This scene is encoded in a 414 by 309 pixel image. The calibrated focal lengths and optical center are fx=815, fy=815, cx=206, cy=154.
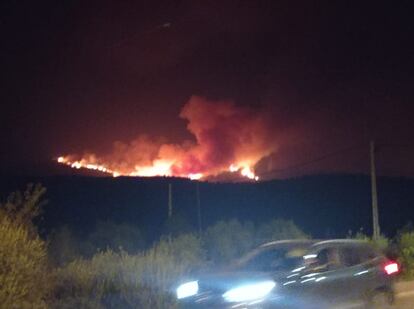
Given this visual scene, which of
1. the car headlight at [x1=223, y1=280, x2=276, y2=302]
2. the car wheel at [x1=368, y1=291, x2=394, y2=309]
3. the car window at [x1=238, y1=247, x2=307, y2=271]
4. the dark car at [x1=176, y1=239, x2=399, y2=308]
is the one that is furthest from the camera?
the car wheel at [x1=368, y1=291, x2=394, y2=309]

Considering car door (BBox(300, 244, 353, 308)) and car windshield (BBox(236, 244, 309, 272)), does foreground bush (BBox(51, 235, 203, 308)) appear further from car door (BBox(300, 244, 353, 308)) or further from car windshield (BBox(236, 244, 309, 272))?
car door (BBox(300, 244, 353, 308))

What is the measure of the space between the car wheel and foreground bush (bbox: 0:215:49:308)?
17.4 feet

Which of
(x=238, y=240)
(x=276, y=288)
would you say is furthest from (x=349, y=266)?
(x=238, y=240)

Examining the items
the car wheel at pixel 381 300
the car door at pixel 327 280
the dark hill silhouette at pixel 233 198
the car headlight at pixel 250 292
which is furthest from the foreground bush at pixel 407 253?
the dark hill silhouette at pixel 233 198

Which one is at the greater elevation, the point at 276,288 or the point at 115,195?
the point at 115,195

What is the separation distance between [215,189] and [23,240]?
71183 mm

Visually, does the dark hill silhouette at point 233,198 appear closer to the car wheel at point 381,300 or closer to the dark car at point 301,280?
the car wheel at point 381,300

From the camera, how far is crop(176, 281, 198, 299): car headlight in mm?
12311

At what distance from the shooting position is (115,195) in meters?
82.1

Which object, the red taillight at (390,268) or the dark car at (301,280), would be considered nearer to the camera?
the dark car at (301,280)

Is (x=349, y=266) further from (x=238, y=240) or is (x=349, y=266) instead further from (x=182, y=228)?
(x=182, y=228)

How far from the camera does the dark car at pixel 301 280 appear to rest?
11422 mm

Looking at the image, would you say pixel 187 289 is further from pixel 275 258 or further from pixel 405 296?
pixel 405 296

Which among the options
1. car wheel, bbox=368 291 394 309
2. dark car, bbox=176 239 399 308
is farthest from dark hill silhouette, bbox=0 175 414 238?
dark car, bbox=176 239 399 308
